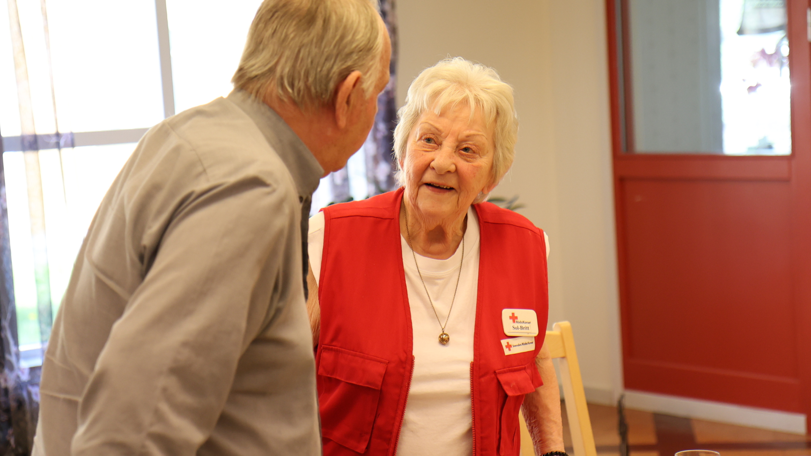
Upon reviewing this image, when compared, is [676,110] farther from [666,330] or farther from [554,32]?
[666,330]

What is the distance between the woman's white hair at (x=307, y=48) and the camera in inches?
32.5

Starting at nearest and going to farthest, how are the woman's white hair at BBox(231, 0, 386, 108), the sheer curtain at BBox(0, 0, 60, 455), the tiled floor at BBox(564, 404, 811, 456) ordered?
1. the woman's white hair at BBox(231, 0, 386, 108)
2. the sheer curtain at BBox(0, 0, 60, 455)
3. the tiled floor at BBox(564, 404, 811, 456)

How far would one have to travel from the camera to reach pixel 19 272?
116 inches

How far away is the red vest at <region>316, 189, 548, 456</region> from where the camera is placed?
4.99 ft

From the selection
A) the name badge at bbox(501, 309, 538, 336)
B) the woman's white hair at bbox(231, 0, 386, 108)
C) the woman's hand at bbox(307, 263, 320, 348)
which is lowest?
the name badge at bbox(501, 309, 538, 336)

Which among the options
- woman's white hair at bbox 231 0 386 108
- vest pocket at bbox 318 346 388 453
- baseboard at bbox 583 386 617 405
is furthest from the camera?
baseboard at bbox 583 386 617 405

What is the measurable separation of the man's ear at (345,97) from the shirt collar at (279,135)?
0.05 metres

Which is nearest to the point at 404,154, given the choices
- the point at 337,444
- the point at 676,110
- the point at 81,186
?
the point at 337,444

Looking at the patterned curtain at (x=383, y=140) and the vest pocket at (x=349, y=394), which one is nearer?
the vest pocket at (x=349, y=394)

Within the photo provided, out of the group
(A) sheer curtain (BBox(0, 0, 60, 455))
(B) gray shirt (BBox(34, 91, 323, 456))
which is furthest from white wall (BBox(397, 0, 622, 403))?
(B) gray shirt (BBox(34, 91, 323, 456))

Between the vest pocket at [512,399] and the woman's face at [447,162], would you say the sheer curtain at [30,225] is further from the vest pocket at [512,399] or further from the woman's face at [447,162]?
the vest pocket at [512,399]

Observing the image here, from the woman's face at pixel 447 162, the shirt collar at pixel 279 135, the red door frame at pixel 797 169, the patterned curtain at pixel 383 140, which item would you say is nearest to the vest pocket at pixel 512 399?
the woman's face at pixel 447 162

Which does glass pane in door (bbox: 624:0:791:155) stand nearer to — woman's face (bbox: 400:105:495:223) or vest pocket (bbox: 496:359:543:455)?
woman's face (bbox: 400:105:495:223)

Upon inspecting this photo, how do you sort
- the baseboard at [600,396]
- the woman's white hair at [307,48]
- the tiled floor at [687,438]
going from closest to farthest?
the woman's white hair at [307,48] → the tiled floor at [687,438] → the baseboard at [600,396]
